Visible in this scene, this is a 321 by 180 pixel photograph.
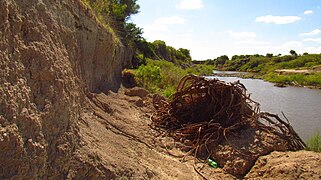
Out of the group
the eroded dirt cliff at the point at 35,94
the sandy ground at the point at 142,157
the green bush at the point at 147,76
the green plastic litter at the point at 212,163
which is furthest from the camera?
the green bush at the point at 147,76

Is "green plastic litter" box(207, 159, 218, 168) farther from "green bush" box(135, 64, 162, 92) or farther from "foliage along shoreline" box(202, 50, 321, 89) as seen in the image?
"foliage along shoreline" box(202, 50, 321, 89)

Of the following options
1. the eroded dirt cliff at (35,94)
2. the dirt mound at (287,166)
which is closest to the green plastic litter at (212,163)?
the dirt mound at (287,166)

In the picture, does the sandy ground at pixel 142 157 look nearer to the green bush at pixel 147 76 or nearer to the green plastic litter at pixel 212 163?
the green plastic litter at pixel 212 163

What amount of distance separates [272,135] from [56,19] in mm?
4312

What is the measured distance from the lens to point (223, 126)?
6.54 metres

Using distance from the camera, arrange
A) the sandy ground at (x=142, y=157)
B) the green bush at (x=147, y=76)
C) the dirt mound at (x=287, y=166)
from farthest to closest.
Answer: the green bush at (x=147, y=76) < the dirt mound at (x=287, y=166) < the sandy ground at (x=142, y=157)

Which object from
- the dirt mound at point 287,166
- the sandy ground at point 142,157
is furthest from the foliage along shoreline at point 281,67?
the sandy ground at point 142,157

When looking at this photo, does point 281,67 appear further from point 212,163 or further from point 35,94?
point 35,94

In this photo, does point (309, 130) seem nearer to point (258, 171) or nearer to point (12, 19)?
point (258, 171)

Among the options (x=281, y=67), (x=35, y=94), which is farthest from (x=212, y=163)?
(x=281, y=67)

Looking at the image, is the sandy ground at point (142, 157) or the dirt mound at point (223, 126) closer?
the sandy ground at point (142, 157)

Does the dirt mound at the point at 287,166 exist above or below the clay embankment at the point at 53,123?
below

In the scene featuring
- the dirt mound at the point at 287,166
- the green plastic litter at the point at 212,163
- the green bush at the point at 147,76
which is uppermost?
the green bush at the point at 147,76

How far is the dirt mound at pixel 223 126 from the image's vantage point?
5598 millimetres
